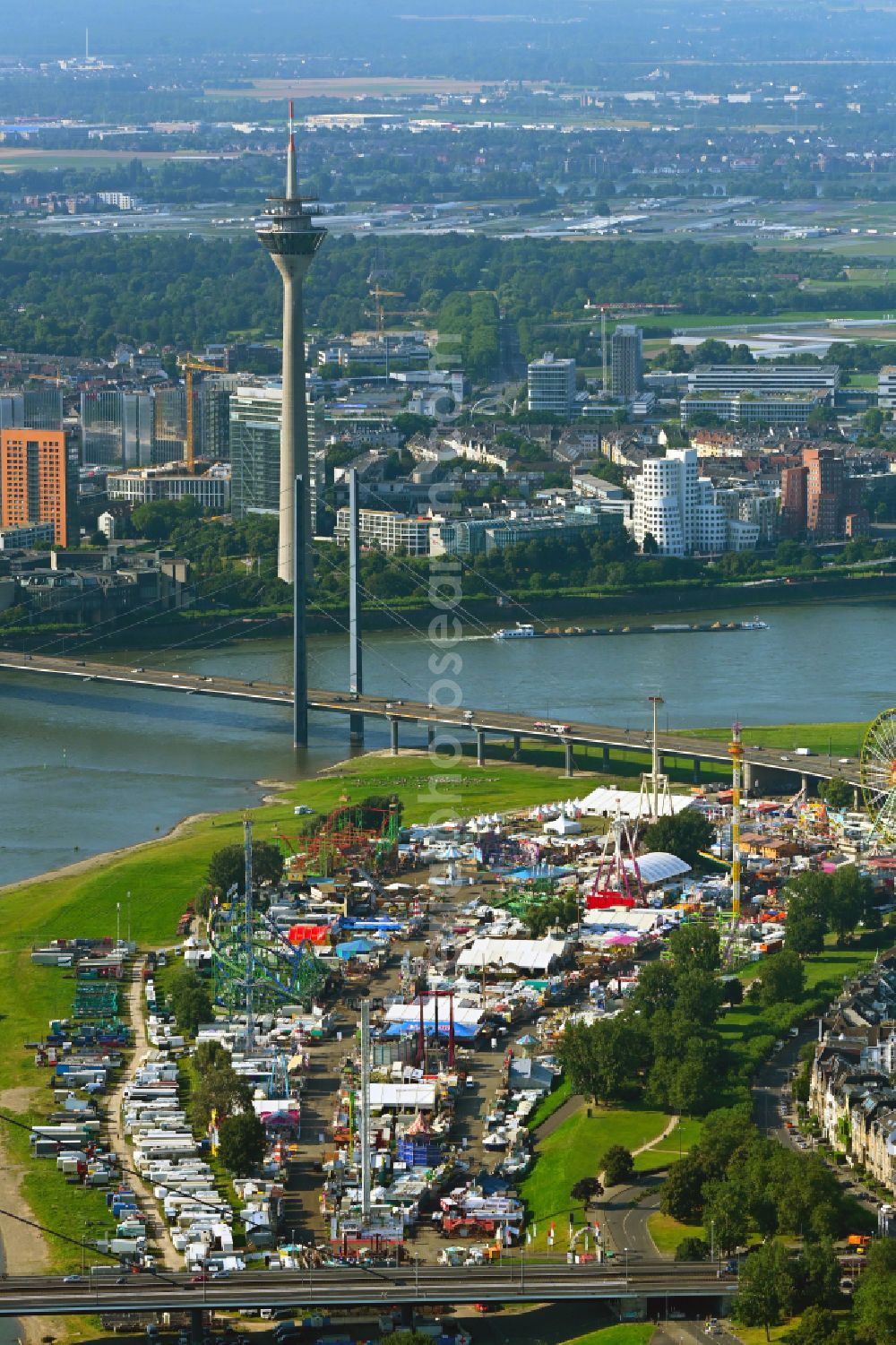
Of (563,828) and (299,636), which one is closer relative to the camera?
(563,828)

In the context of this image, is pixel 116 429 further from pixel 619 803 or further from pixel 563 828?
pixel 563 828

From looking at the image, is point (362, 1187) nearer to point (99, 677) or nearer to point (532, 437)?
point (99, 677)

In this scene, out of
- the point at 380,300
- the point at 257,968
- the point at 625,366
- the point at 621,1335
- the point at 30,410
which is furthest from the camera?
the point at 380,300

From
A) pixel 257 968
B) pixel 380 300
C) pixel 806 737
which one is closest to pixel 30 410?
pixel 380 300

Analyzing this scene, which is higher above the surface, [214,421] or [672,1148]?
[214,421]

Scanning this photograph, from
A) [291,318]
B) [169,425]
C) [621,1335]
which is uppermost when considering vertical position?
[291,318]

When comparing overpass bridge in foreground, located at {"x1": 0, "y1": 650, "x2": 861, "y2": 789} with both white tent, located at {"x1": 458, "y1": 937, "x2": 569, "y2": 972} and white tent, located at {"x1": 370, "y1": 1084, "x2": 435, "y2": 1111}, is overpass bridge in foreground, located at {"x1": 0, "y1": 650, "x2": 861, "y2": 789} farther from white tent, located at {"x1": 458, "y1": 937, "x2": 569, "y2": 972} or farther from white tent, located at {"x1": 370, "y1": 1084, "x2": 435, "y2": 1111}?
white tent, located at {"x1": 370, "y1": 1084, "x2": 435, "y2": 1111}

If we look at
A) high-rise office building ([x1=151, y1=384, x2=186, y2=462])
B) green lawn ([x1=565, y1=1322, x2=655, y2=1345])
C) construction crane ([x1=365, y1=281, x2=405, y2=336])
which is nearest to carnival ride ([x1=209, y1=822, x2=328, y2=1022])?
green lawn ([x1=565, y1=1322, x2=655, y2=1345])
